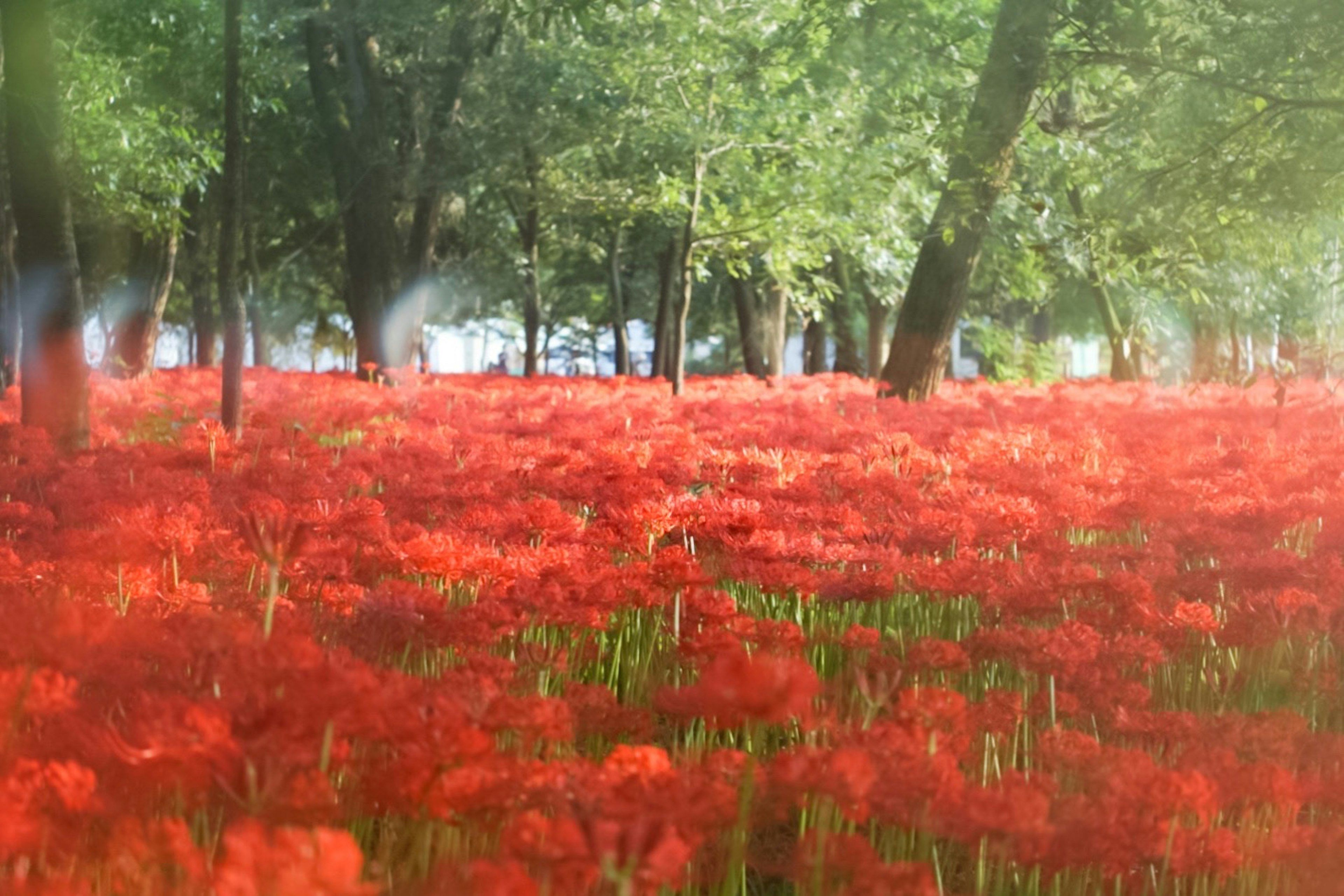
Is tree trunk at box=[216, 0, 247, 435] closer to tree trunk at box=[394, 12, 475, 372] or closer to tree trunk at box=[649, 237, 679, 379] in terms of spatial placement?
tree trunk at box=[394, 12, 475, 372]

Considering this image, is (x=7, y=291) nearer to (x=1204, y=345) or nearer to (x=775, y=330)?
(x=775, y=330)

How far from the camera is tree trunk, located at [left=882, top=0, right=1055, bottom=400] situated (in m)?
9.00

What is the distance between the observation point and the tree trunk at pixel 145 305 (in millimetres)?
21219

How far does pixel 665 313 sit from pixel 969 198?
53.0 feet

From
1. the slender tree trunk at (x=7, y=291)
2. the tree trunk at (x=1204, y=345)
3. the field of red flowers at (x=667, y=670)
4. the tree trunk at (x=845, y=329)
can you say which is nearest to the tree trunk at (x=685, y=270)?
the slender tree trunk at (x=7, y=291)

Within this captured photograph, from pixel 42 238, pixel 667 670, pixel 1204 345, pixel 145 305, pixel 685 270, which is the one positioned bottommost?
pixel 667 670

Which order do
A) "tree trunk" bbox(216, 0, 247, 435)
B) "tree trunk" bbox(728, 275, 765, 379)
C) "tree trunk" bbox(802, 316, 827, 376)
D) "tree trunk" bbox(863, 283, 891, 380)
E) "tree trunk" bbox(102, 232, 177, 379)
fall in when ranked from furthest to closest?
"tree trunk" bbox(802, 316, 827, 376) < "tree trunk" bbox(863, 283, 891, 380) < "tree trunk" bbox(728, 275, 765, 379) < "tree trunk" bbox(102, 232, 177, 379) < "tree trunk" bbox(216, 0, 247, 435)

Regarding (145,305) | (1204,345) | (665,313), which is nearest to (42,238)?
(145,305)

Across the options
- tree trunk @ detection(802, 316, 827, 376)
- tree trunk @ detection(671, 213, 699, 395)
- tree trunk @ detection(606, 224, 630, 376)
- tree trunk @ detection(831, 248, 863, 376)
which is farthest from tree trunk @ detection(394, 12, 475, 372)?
tree trunk @ detection(802, 316, 827, 376)

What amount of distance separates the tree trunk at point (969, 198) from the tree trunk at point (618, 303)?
13.1 meters

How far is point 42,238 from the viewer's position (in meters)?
8.30

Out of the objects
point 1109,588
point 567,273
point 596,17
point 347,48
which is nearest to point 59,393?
point 1109,588

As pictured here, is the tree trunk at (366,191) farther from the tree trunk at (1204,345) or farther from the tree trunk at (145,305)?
the tree trunk at (1204,345)

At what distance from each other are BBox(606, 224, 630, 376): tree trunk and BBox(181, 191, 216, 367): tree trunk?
7.60 metres
